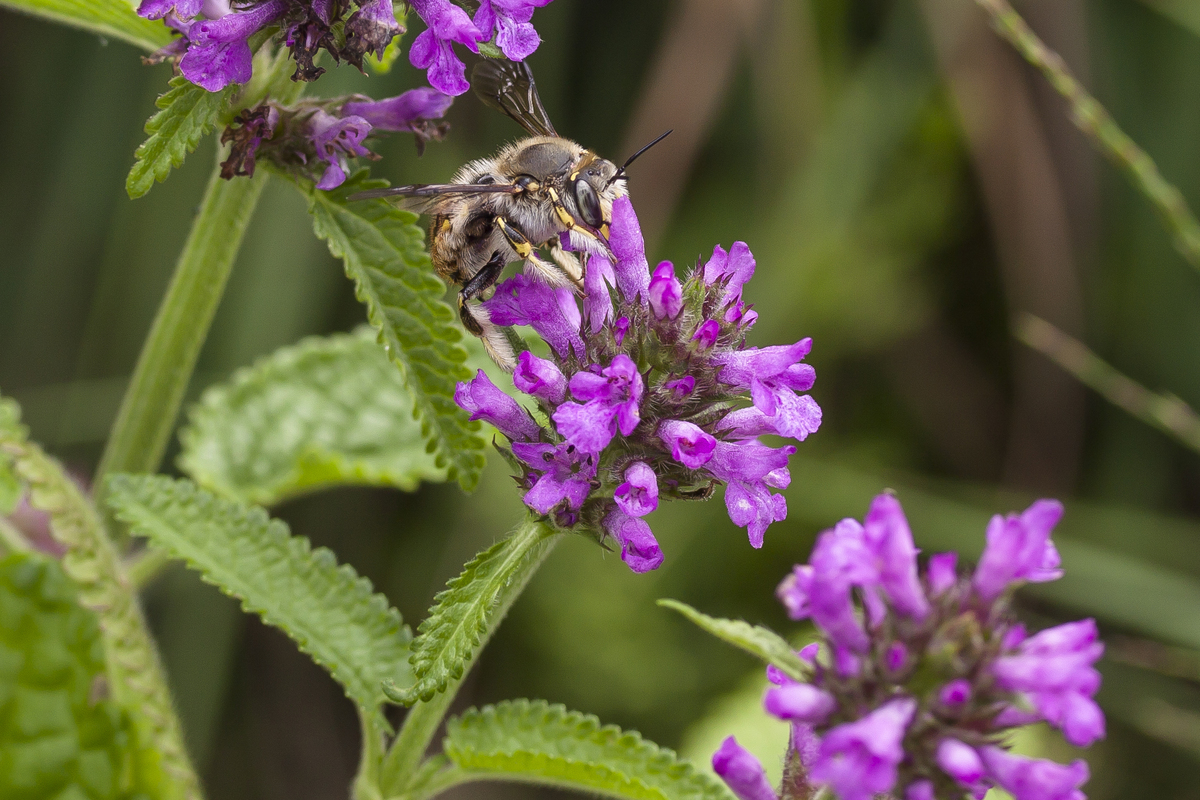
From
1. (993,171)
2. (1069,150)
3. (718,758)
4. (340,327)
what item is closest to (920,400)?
(993,171)

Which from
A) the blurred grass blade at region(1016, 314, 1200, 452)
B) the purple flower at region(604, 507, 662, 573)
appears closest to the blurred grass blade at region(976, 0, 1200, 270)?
the blurred grass blade at region(1016, 314, 1200, 452)

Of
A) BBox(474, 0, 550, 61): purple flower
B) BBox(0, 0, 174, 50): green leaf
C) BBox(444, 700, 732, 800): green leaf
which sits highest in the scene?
BBox(474, 0, 550, 61): purple flower

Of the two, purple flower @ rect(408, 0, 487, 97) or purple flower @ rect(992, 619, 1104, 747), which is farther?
purple flower @ rect(408, 0, 487, 97)

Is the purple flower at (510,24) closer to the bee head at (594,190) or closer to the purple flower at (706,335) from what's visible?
the bee head at (594,190)

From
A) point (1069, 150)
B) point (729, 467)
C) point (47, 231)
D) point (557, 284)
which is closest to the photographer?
point (729, 467)

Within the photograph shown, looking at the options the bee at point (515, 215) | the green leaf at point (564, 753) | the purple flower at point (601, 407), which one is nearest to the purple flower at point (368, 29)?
the bee at point (515, 215)

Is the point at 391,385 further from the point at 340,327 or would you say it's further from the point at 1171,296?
the point at 1171,296

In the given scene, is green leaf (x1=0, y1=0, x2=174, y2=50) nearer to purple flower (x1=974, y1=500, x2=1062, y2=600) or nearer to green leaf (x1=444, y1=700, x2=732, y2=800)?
green leaf (x1=444, y1=700, x2=732, y2=800)
